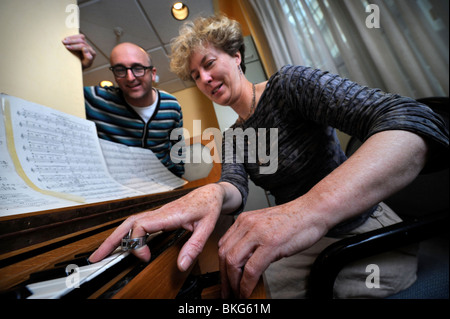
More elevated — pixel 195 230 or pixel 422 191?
pixel 195 230

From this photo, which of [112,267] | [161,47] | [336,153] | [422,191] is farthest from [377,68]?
[161,47]

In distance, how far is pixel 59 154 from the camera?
0.55 m

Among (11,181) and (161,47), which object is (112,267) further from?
(161,47)

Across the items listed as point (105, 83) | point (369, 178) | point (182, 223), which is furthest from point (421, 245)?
point (105, 83)

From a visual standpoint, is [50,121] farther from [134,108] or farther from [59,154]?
[134,108]

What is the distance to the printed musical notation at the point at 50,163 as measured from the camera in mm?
419

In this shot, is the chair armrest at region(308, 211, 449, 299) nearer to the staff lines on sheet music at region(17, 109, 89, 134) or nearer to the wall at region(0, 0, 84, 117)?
the staff lines on sheet music at region(17, 109, 89, 134)

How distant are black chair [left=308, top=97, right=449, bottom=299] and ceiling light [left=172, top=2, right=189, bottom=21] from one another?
125 cm

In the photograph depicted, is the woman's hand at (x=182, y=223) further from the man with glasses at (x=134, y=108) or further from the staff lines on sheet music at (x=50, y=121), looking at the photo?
the man with glasses at (x=134, y=108)

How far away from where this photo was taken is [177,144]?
1392mm

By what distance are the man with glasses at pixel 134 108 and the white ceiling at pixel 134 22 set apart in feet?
0.29
